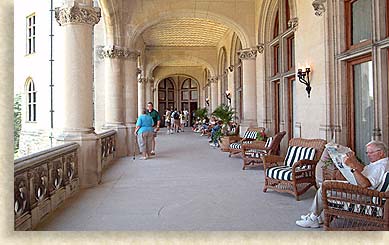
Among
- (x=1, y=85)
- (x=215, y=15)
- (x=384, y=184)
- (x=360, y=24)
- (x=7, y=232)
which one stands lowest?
(x=7, y=232)

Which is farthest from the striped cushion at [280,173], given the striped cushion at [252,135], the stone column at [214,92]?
the stone column at [214,92]

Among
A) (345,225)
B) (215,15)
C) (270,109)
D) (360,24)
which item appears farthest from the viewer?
(215,15)

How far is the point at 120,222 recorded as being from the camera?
4.39m

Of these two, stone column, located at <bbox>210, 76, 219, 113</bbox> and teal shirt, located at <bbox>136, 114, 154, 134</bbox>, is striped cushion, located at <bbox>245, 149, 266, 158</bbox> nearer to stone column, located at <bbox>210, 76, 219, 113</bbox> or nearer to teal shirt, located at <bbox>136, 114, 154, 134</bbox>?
teal shirt, located at <bbox>136, 114, 154, 134</bbox>

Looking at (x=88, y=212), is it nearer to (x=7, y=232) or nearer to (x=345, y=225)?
(x=7, y=232)

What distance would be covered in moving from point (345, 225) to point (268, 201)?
1453 millimetres

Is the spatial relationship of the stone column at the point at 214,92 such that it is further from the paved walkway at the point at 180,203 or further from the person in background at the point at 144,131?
the paved walkway at the point at 180,203

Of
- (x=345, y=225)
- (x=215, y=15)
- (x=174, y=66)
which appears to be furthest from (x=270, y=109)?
(x=174, y=66)

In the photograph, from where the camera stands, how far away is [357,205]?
12.1 ft

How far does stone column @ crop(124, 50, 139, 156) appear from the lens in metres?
11.6

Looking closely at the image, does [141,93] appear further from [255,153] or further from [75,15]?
[75,15]

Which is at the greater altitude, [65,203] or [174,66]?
[174,66]

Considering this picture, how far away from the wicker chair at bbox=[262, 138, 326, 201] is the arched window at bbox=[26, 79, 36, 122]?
13.0m

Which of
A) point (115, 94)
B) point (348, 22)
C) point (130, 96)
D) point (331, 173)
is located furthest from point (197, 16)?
point (331, 173)
